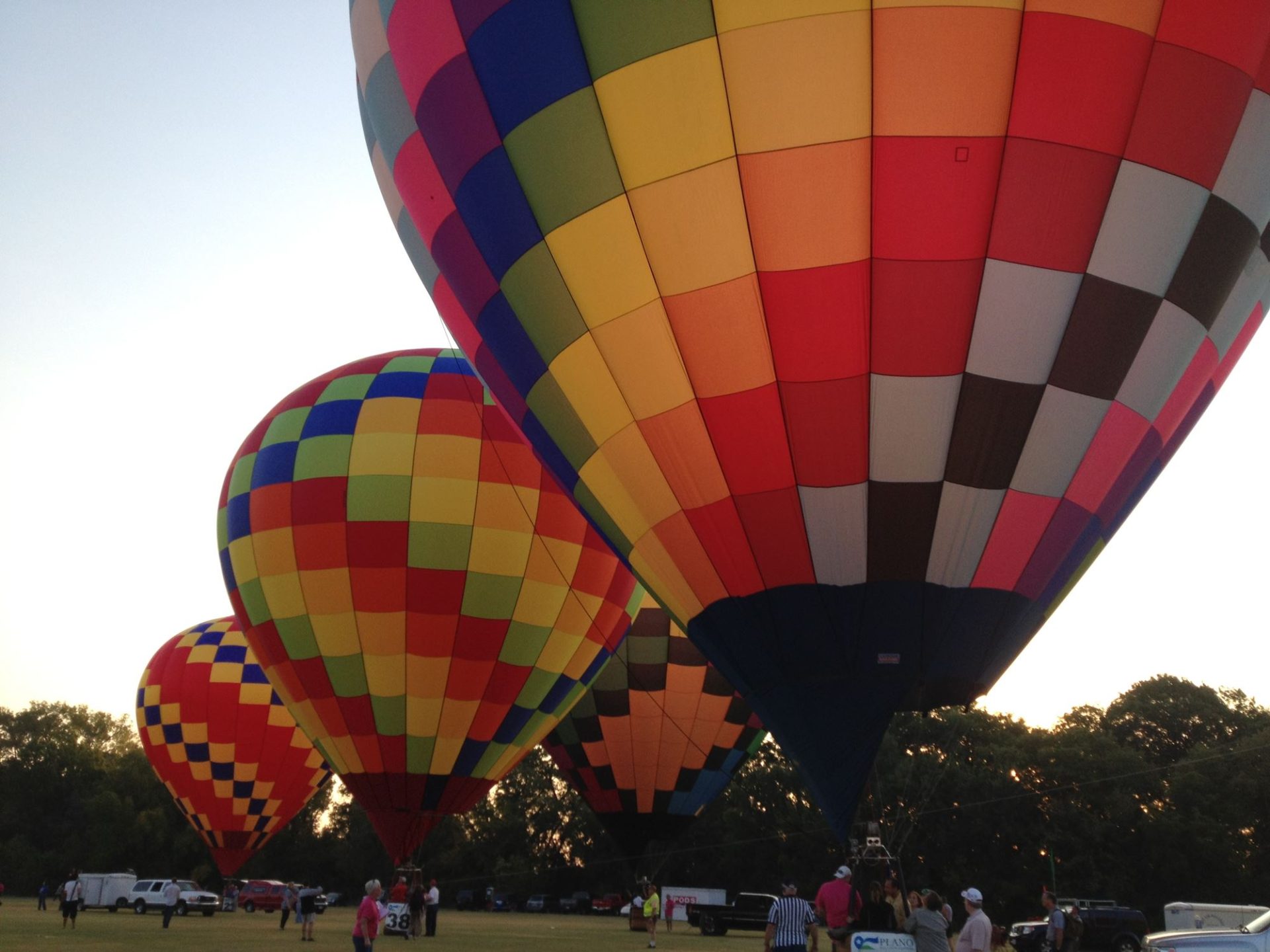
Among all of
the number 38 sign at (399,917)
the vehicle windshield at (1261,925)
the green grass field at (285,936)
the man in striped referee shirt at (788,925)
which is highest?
the vehicle windshield at (1261,925)

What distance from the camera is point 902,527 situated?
6020 mm

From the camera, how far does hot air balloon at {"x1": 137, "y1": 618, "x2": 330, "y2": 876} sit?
819 inches

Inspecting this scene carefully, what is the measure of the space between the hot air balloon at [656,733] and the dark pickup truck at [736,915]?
2.02 metres

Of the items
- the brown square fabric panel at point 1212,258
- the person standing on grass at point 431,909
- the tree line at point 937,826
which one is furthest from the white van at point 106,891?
the brown square fabric panel at point 1212,258

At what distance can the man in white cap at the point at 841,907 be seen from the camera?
233 inches

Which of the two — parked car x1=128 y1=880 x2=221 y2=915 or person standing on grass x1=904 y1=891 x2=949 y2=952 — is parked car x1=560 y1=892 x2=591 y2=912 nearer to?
parked car x1=128 y1=880 x2=221 y2=915

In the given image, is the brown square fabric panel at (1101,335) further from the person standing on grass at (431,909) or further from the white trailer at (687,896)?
the white trailer at (687,896)

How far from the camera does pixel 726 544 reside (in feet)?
21.0

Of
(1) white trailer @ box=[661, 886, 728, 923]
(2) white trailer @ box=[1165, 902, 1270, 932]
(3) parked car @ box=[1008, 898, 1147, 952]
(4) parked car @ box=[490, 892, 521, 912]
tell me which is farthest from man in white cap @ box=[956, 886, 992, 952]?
(4) parked car @ box=[490, 892, 521, 912]

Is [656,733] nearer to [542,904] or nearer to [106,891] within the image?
[106,891]

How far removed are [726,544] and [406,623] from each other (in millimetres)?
6323

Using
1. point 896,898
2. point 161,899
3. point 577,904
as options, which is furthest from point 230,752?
point 896,898

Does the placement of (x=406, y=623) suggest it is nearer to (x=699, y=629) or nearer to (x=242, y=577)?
(x=242, y=577)

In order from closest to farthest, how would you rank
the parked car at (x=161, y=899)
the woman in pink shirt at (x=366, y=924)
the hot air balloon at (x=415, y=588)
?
the woman in pink shirt at (x=366, y=924) < the hot air balloon at (x=415, y=588) < the parked car at (x=161, y=899)
